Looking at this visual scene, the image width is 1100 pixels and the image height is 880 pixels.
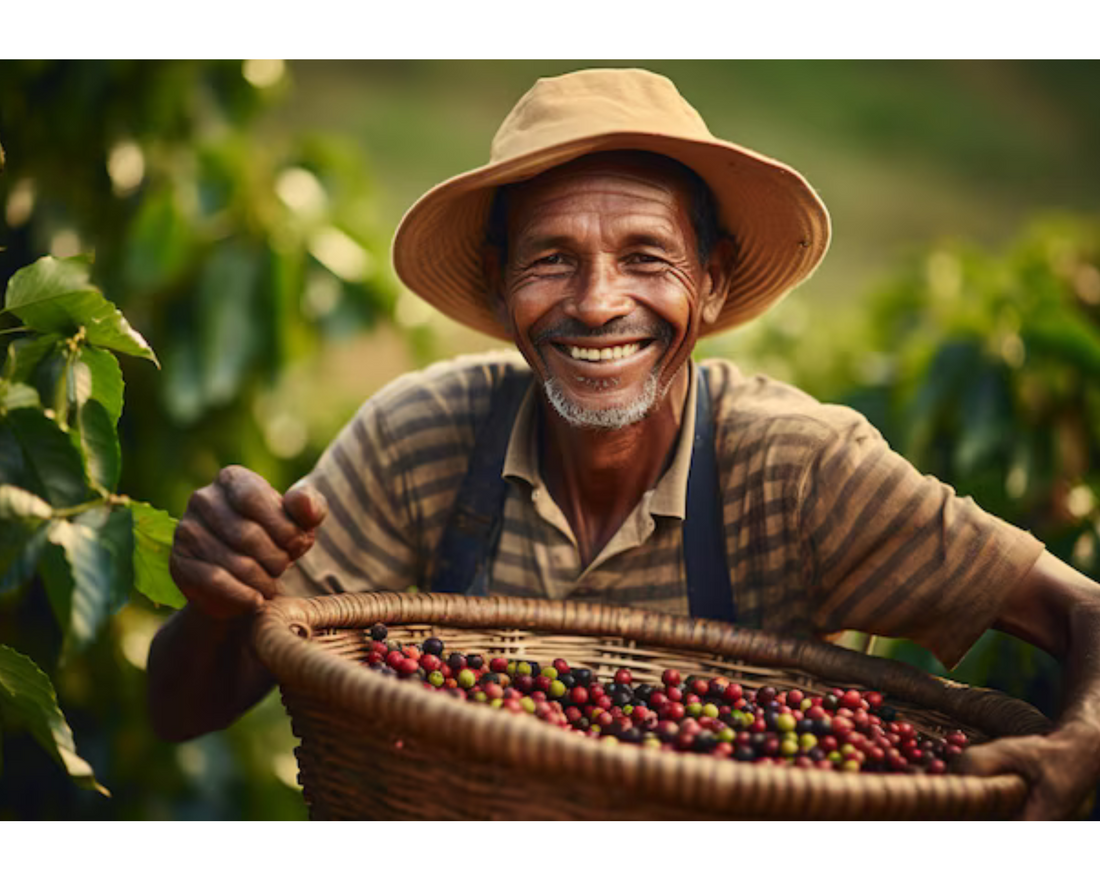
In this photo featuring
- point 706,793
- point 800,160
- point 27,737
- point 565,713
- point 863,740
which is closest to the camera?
point 706,793

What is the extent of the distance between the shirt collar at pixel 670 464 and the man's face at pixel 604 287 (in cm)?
12

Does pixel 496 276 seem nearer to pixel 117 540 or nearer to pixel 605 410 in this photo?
pixel 605 410

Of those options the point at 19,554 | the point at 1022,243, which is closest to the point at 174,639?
the point at 19,554

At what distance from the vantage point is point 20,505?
1532 mm

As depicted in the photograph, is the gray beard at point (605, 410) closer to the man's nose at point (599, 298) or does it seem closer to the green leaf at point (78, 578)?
the man's nose at point (599, 298)

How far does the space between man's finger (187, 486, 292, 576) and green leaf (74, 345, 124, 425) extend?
0.16 metres

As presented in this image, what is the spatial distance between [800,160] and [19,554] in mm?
6596

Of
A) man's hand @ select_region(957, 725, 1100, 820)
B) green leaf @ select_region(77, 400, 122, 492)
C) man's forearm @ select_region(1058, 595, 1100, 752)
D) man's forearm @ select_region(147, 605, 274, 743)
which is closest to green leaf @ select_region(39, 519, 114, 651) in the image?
green leaf @ select_region(77, 400, 122, 492)

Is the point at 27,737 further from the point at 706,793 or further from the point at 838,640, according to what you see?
the point at 706,793

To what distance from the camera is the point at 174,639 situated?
6.40ft

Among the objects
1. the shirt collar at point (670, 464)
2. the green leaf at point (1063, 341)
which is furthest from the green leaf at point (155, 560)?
the green leaf at point (1063, 341)

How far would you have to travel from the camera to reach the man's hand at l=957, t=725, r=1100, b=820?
1.45m

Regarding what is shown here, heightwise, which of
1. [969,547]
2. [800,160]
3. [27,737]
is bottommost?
[27,737]

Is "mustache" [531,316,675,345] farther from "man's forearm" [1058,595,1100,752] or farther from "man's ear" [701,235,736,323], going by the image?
"man's forearm" [1058,595,1100,752]
